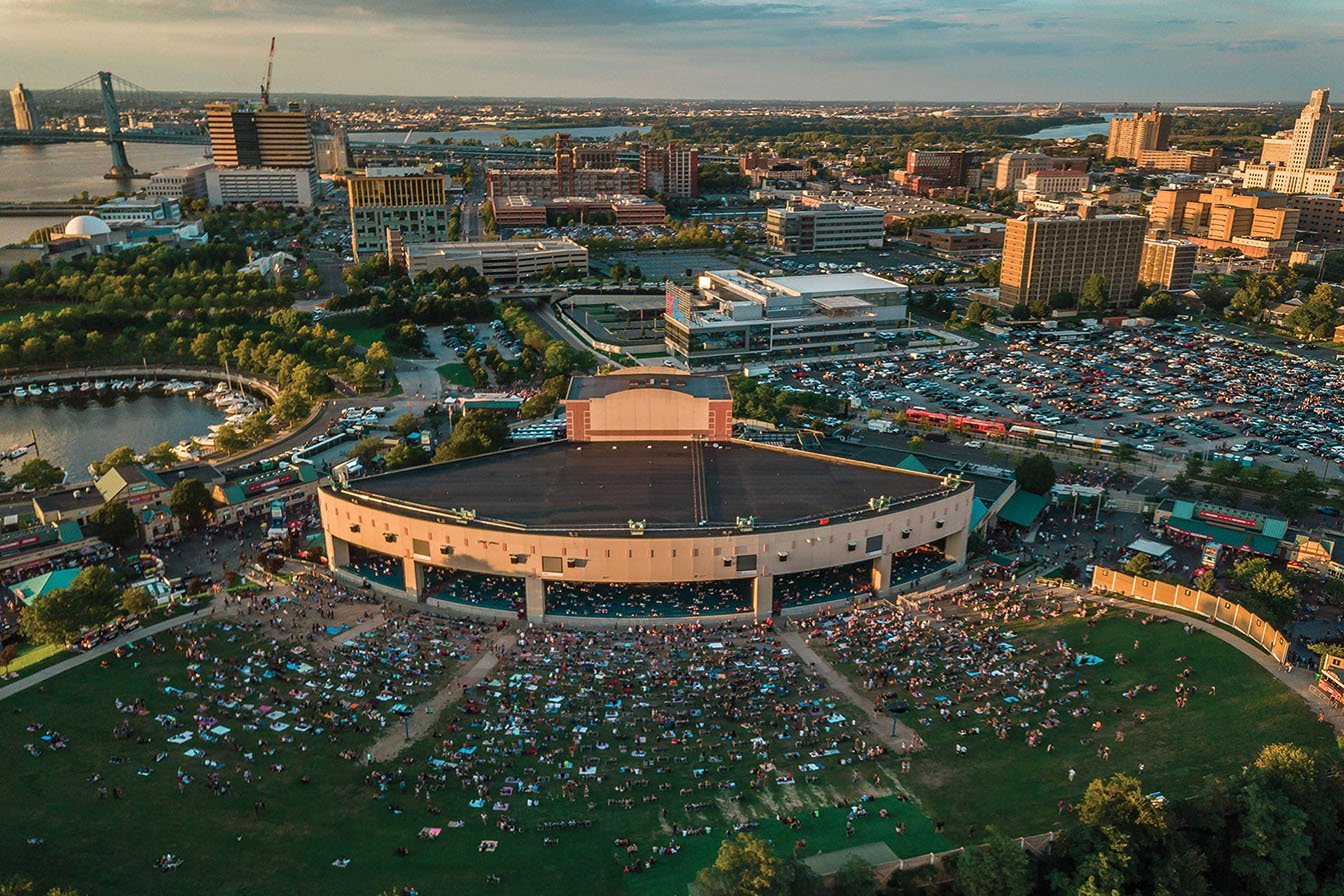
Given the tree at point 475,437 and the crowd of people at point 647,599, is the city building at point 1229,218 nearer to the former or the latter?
the tree at point 475,437

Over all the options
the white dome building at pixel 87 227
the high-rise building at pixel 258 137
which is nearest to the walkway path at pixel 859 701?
the white dome building at pixel 87 227

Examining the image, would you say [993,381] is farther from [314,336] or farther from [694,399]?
[314,336]

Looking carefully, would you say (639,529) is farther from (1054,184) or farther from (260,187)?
(260,187)

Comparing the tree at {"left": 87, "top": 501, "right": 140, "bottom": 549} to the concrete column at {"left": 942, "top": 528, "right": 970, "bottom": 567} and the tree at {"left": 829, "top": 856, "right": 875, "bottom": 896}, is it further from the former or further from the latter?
the concrete column at {"left": 942, "top": 528, "right": 970, "bottom": 567}

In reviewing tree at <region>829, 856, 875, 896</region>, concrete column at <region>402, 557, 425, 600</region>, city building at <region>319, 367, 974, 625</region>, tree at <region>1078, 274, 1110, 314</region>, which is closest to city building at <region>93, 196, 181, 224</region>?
city building at <region>319, 367, 974, 625</region>

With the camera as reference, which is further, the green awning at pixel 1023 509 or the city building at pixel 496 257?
the city building at pixel 496 257

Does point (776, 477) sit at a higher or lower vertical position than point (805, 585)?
higher

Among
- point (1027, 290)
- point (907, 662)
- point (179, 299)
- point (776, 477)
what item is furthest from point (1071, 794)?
point (179, 299)
